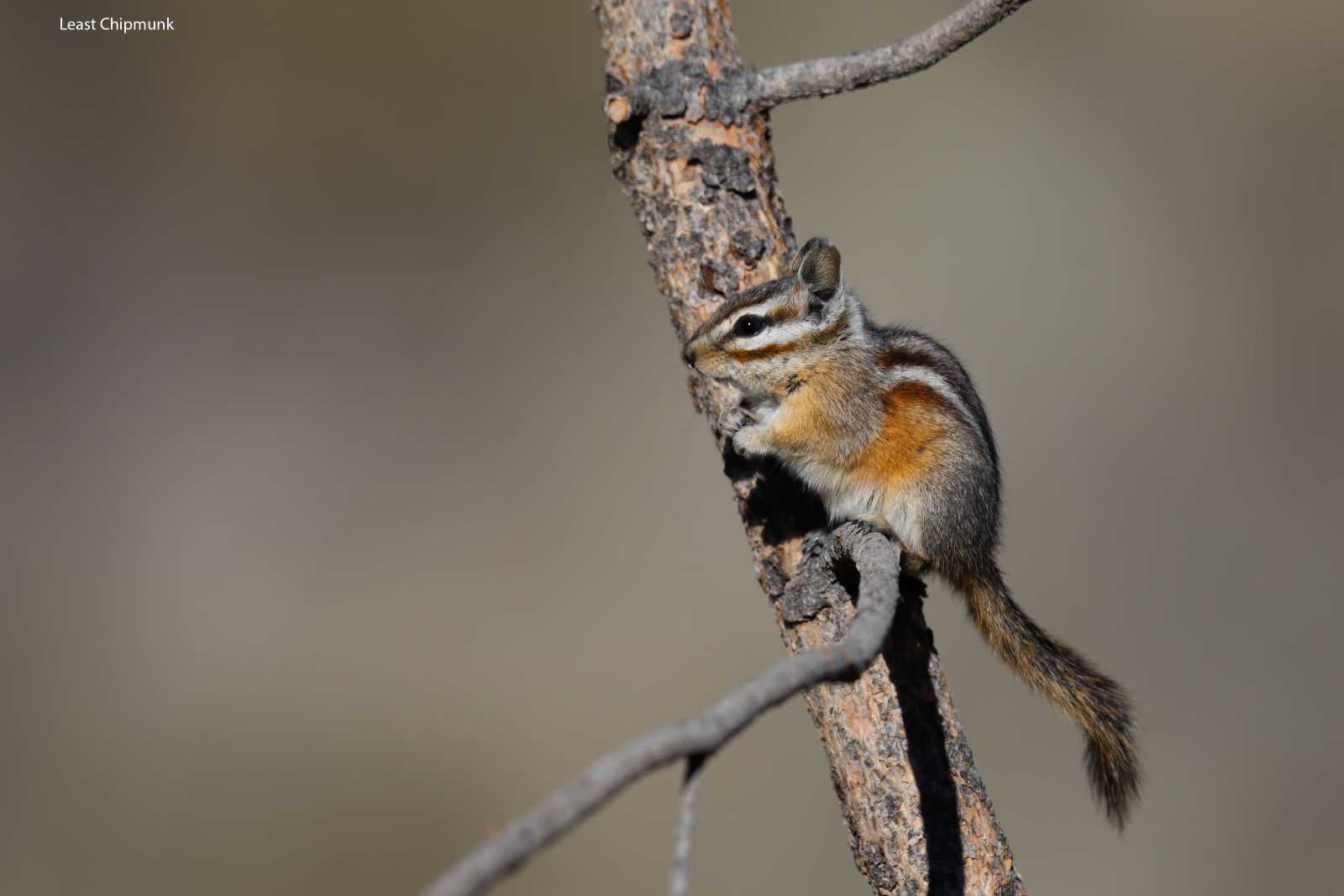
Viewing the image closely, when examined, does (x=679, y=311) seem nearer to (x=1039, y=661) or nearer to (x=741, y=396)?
(x=741, y=396)

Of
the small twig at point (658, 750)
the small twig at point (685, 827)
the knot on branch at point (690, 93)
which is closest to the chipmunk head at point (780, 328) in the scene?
the knot on branch at point (690, 93)

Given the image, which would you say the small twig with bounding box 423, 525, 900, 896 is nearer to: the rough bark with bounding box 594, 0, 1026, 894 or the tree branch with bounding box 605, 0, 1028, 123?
the rough bark with bounding box 594, 0, 1026, 894

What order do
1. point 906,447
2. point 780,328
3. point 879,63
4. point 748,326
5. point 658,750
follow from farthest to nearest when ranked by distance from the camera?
point 906,447 < point 780,328 < point 748,326 < point 879,63 < point 658,750

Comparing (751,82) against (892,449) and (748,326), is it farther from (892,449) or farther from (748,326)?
(892,449)

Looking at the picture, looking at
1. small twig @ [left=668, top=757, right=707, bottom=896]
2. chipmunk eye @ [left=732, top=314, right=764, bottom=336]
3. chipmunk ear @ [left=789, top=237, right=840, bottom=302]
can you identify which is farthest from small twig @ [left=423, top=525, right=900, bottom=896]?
chipmunk ear @ [left=789, top=237, right=840, bottom=302]

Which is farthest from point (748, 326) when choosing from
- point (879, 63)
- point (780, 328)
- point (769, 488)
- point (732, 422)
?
point (879, 63)

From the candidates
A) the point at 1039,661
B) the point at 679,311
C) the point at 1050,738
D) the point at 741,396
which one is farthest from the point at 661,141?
the point at 1050,738
